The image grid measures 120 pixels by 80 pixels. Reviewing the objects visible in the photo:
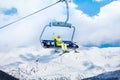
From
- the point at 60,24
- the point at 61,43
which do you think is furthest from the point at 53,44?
the point at 60,24

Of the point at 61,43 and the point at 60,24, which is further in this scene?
Answer: the point at 61,43

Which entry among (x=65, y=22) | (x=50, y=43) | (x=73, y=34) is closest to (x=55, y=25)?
(x=65, y=22)

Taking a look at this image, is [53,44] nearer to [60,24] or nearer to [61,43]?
[61,43]

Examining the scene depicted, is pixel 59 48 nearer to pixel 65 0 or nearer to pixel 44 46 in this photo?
pixel 44 46

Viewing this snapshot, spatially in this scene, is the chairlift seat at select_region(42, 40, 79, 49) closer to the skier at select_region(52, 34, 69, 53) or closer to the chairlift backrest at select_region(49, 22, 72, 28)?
the skier at select_region(52, 34, 69, 53)

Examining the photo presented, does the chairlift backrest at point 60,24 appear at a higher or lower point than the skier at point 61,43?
higher

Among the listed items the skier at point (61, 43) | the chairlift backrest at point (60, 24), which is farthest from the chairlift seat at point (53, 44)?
the chairlift backrest at point (60, 24)

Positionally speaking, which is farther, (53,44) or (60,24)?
(53,44)

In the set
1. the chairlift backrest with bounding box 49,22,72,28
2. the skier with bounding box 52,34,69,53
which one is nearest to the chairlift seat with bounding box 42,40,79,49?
the skier with bounding box 52,34,69,53

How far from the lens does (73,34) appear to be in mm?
50469

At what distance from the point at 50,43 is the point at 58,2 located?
1809cm

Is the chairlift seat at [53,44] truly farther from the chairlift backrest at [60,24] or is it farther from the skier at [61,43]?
the chairlift backrest at [60,24]

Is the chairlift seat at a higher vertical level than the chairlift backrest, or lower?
lower

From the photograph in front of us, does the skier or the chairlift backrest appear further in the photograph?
the skier
